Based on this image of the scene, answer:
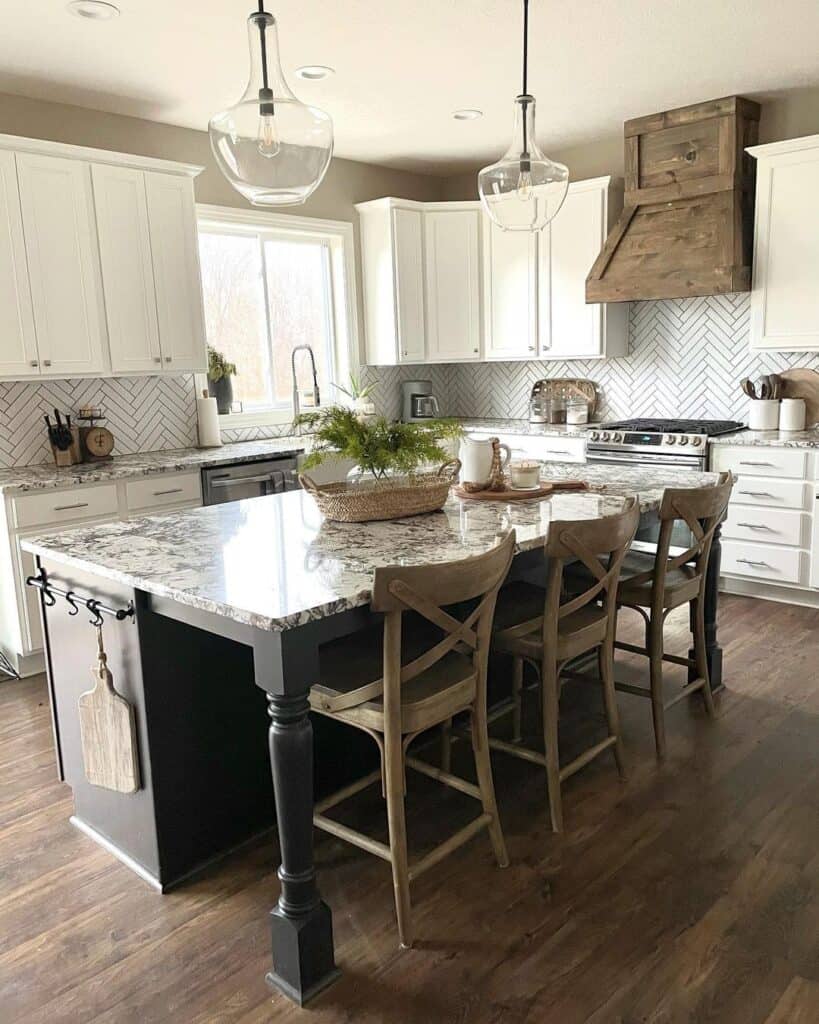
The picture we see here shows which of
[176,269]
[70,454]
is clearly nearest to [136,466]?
[70,454]

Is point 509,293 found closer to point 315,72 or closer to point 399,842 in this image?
point 315,72

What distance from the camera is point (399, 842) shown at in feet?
6.67

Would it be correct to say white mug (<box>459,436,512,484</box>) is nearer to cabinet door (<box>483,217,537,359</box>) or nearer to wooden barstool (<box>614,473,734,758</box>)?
wooden barstool (<box>614,473,734,758</box>)

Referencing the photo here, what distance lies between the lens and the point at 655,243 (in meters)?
4.93

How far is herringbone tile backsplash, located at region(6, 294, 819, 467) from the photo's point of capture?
4.39 metres

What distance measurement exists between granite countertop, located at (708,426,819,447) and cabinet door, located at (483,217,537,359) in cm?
159

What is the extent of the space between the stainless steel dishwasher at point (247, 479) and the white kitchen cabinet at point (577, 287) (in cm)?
205

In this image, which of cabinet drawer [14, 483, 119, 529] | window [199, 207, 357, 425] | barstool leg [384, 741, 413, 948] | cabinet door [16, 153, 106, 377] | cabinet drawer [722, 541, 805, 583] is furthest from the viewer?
window [199, 207, 357, 425]

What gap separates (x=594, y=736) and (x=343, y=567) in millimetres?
1470

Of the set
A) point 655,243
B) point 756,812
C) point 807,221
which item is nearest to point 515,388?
point 655,243

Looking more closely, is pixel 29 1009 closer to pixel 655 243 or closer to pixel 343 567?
pixel 343 567

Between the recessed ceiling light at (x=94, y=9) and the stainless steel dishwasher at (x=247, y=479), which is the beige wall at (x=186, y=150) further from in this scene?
the stainless steel dishwasher at (x=247, y=479)

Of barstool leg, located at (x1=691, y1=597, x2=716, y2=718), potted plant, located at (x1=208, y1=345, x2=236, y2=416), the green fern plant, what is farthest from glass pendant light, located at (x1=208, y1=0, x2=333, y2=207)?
potted plant, located at (x1=208, y1=345, x2=236, y2=416)

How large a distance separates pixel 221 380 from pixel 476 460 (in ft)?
8.72
